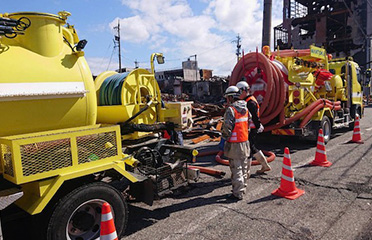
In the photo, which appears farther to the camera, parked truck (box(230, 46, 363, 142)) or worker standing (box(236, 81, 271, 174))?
parked truck (box(230, 46, 363, 142))

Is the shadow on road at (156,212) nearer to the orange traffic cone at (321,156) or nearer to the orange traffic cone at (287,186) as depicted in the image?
the orange traffic cone at (287,186)

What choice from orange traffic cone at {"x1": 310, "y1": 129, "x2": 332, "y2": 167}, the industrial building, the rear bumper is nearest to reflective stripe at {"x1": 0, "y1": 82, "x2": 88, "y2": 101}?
the rear bumper

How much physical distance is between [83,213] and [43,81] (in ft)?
5.03

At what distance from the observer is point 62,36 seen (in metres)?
3.70

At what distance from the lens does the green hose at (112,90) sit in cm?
480

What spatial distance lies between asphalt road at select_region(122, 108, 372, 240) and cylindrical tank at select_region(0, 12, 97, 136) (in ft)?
5.74

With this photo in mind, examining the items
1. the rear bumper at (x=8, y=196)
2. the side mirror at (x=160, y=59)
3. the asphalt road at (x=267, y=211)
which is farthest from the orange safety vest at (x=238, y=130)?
the rear bumper at (x=8, y=196)

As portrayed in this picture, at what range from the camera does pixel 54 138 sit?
2980 millimetres

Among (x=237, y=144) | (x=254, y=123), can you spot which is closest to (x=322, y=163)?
(x=254, y=123)

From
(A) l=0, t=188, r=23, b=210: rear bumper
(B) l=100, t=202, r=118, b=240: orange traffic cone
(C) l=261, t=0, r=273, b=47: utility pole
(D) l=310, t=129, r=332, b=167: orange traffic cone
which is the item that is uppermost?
(C) l=261, t=0, r=273, b=47: utility pole

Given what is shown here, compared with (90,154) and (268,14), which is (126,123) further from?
(268,14)

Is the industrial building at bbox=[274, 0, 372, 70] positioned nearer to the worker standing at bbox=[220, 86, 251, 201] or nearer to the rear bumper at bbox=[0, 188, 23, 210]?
the worker standing at bbox=[220, 86, 251, 201]

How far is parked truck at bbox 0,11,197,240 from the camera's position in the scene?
2910mm

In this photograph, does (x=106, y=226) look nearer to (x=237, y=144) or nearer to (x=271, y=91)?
(x=237, y=144)
